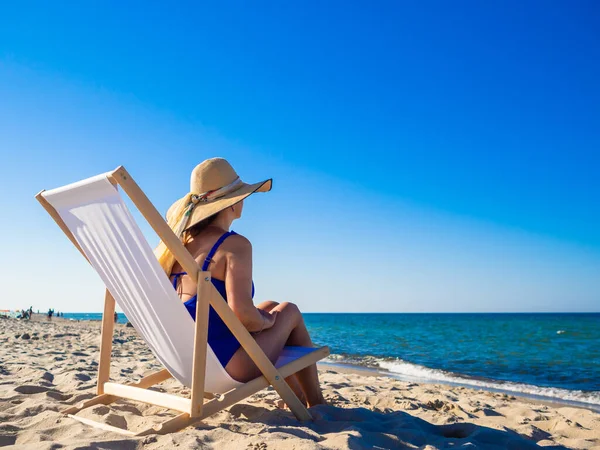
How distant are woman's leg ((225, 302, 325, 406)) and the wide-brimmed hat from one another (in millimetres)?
711

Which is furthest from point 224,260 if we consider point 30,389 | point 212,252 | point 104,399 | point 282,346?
point 30,389

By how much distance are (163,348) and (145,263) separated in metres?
0.55

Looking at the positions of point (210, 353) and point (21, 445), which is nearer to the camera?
point (21, 445)

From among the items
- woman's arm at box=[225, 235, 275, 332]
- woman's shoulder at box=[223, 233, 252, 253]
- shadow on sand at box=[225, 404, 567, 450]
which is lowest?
shadow on sand at box=[225, 404, 567, 450]

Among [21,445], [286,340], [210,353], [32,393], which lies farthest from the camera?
[32,393]

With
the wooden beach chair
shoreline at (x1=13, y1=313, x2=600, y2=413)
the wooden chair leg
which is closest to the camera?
the wooden beach chair

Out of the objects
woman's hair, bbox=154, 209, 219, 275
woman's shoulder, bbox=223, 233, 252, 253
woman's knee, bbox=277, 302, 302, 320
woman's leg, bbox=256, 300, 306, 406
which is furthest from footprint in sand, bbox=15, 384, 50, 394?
woman's shoulder, bbox=223, 233, 252, 253

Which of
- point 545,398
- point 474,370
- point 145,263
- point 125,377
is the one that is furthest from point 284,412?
point 474,370

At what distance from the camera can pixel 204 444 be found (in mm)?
2021

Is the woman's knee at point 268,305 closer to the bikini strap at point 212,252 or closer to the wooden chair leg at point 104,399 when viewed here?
the bikini strap at point 212,252

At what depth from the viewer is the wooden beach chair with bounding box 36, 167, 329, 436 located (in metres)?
1.98

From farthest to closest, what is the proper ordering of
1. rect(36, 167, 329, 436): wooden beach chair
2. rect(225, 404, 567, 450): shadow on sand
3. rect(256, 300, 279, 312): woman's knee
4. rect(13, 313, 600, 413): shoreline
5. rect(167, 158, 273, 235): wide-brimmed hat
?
rect(13, 313, 600, 413): shoreline
rect(256, 300, 279, 312): woman's knee
rect(167, 158, 273, 235): wide-brimmed hat
rect(225, 404, 567, 450): shadow on sand
rect(36, 167, 329, 436): wooden beach chair

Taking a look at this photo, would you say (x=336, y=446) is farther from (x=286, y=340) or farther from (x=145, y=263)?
(x=145, y=263)

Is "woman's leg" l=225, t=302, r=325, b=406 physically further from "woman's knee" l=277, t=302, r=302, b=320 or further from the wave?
the wave
